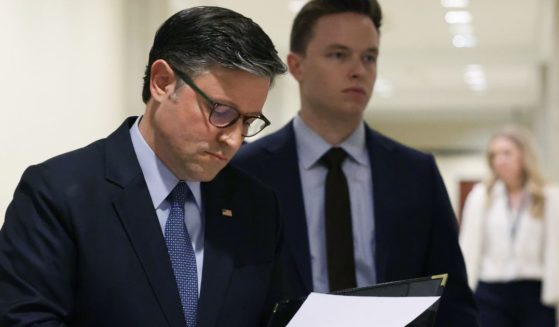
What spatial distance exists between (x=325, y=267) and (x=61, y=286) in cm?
125

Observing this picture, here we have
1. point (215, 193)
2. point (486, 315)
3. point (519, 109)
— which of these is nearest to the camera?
point (215, 193)

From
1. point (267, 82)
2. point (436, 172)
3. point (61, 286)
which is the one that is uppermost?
point (267, 82)

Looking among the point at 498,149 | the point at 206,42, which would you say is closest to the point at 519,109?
the point at 498,149

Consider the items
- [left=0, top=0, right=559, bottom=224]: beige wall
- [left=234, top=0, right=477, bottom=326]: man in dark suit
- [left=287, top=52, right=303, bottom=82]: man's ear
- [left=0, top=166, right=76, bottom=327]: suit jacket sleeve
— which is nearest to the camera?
[left=0, top=166, right=76, bottom=327]: suit jacket sleeve

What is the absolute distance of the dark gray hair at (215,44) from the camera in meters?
2.00

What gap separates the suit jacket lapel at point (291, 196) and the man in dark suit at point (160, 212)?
27.2 inches

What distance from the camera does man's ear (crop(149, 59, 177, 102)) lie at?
2027 millimetres

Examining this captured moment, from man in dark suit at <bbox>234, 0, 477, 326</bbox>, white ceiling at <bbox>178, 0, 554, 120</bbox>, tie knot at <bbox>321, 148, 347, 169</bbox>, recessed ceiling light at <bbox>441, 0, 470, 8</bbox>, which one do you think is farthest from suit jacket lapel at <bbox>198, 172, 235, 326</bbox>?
recessed ceiling light at <bbox>441, 0, 470, 8</bbox>

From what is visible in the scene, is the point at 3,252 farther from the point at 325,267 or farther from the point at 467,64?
the point at 467,64

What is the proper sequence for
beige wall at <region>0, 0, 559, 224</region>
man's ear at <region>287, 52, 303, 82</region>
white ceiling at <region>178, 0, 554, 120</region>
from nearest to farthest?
1. beige wall at <region>0, 0, 559, 224</region>
2. man's ear at <region>287, 52, 303, 82</region>
3. white ceiling at <region>178, 0, 554, 120</region>

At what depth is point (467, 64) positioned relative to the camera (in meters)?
15.1

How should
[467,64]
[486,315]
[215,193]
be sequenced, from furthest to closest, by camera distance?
1. [467,64]
2. [486,315]
3. [215,193]

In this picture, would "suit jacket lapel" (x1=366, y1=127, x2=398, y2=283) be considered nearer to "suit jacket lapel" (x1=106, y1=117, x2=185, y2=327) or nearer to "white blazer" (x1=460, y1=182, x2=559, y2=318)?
"suit jacket lapel" (x1=106, y1=117, x2=185, y2=327)

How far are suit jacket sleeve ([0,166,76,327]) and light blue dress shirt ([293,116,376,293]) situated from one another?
1186 millimetres
